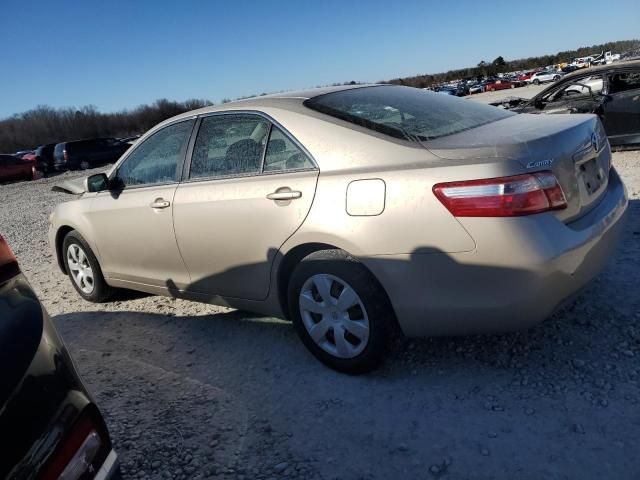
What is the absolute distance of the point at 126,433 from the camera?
277 centimetres

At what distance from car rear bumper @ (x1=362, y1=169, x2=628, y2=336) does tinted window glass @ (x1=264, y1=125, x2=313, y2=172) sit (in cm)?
73

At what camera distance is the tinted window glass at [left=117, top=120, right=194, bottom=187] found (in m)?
3.77

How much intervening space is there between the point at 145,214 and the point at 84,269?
134 cm

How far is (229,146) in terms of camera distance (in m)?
3.45

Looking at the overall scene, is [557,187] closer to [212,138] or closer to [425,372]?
[425,372]

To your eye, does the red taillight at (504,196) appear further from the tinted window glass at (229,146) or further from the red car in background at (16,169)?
the red car in background at (16,169)

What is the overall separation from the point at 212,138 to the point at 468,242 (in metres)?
1.94

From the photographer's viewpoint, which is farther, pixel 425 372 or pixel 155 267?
pixel 155 267

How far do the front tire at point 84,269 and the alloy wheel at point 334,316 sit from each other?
2.43m

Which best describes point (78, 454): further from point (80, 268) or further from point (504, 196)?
point (80, 268)

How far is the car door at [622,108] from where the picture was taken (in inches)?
302

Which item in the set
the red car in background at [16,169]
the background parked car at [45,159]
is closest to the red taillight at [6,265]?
the red car in background at [16,169]

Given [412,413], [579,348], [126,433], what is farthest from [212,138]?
[579,348]

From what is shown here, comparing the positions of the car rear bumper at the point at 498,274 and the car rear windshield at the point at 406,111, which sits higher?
the car rear windshield at the point at 406,111
